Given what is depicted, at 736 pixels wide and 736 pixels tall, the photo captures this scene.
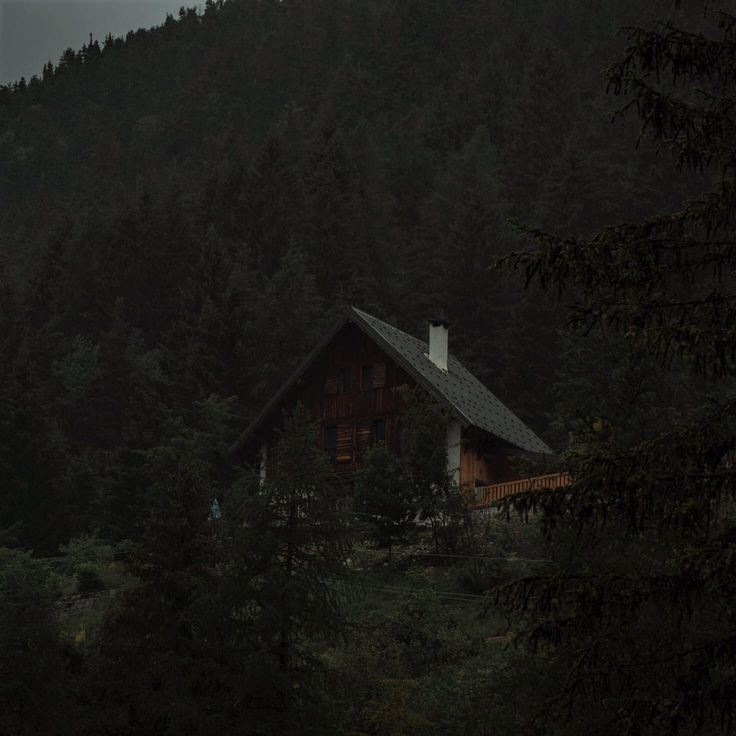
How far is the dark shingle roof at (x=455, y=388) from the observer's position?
42656mm

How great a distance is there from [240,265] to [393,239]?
39.2ft

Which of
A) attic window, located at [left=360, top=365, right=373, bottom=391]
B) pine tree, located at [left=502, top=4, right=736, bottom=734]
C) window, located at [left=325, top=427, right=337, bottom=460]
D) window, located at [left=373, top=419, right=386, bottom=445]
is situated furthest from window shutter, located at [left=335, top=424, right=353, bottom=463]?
pine tree, located at [left=502, top=4, right=736, bottom=734]

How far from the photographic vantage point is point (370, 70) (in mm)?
120938

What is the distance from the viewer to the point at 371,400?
45.8 metres

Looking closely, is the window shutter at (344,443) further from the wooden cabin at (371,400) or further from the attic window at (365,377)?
the attic window at (365,377)

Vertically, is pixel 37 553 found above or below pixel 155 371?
below

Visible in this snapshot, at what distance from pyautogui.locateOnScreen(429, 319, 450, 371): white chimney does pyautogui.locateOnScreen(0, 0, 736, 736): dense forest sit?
444cm

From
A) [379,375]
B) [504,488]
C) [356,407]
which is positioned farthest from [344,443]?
[504,488]

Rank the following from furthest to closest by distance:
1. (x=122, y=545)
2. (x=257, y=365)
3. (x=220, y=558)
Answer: (x=257, y=365) < (x=122, y=545) < (x=220, y=558)

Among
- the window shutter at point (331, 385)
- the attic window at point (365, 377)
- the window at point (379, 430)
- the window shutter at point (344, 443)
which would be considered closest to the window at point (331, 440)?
the window shutter at point (344, 443)

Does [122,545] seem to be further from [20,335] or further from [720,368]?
[20,335]

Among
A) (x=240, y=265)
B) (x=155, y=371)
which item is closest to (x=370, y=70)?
(x=240, y=265)

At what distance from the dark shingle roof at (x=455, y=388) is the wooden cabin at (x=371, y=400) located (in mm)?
48

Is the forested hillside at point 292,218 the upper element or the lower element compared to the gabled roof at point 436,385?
upper
